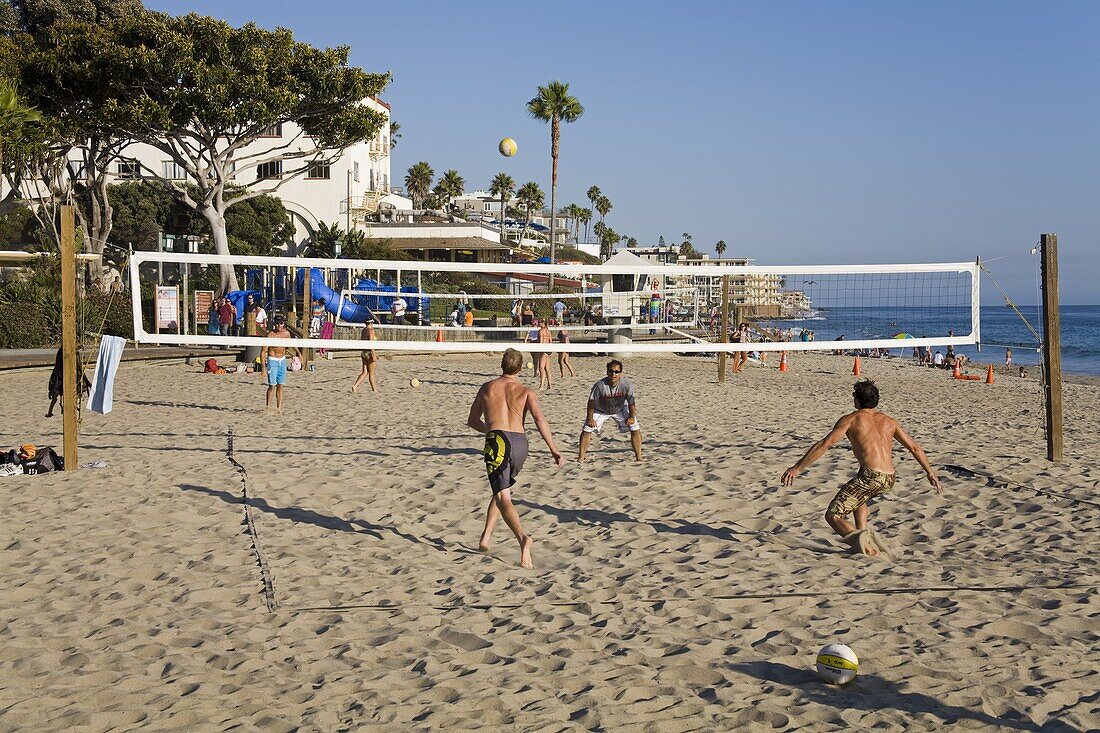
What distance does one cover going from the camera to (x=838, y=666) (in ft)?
14.4

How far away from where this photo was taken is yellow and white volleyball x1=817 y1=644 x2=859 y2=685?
14.4 feet

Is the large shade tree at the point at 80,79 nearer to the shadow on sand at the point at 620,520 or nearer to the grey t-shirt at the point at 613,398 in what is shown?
the grey t-shirt at the point at 613,398

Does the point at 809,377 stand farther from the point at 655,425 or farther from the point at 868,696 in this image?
the point at 868,696

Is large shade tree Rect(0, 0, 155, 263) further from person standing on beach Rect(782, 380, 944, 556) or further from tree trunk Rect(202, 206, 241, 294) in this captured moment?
person standing on beach Rect(782, 380, 944, 556)

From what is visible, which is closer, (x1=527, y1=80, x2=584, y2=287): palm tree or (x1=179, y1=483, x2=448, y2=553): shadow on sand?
(x1=179, y1=483, x2=448, y2=553): shadow on sand

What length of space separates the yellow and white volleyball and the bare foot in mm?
2381

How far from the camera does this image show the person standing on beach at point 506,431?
6.32 metres

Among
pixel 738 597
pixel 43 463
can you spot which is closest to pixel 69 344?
pixel 43 463

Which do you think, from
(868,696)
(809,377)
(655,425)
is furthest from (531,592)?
(809,377)

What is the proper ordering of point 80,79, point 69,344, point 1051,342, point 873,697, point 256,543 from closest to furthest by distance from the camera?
point 873,697
point 256,543
point 69,344
point 1051,342
point 80,79

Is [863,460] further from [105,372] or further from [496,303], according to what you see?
[496,303]

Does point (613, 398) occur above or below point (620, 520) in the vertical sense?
above

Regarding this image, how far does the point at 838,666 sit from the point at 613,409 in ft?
18.5

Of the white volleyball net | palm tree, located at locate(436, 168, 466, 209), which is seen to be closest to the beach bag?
the white volleyball net
